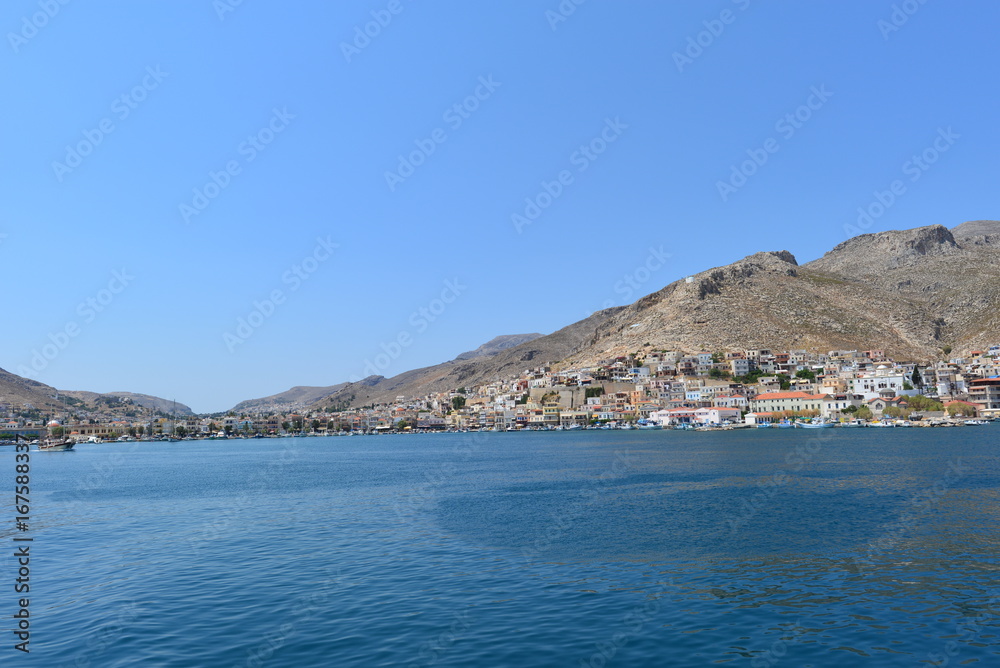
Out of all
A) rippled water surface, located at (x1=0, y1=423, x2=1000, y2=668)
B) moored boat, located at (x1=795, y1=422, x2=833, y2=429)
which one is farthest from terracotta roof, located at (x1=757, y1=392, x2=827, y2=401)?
rippled water surface, located at (x1=0, y1=423, x2=1000, y2=668)

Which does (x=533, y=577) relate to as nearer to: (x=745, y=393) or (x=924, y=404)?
(x=924, y=404)

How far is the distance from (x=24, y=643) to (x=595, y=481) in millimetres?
35033

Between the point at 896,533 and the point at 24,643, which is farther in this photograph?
the point at 896,533

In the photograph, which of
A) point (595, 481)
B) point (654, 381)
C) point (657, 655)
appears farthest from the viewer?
point (654, 381)

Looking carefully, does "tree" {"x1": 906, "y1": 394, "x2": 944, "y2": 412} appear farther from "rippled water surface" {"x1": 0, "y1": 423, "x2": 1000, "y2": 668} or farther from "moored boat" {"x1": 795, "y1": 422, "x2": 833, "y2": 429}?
"rippled water surface" {"x1": 0, "y1": 423, "x2": 1000, "y2": 668}

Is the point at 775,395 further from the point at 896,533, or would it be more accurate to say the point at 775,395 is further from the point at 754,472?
the point at 896,533

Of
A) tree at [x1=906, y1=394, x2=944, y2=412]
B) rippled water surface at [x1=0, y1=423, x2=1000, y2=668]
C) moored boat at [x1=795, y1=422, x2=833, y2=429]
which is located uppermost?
rippled water surface at [x1=0, y1=423, x2=1000, y2=668]

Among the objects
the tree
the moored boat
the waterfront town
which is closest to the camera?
the moored boat

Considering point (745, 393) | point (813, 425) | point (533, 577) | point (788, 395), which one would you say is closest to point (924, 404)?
point (813, 425)

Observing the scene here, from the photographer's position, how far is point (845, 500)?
31859 millimetres

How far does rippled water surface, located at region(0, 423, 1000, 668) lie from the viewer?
13852 millimetres

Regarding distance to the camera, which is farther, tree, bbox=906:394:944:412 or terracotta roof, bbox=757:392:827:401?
terracotta roof, bbox=757:392:827:401

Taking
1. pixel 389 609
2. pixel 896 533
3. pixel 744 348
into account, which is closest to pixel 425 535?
pixel 389 609

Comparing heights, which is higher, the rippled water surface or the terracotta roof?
the terracotta roof
